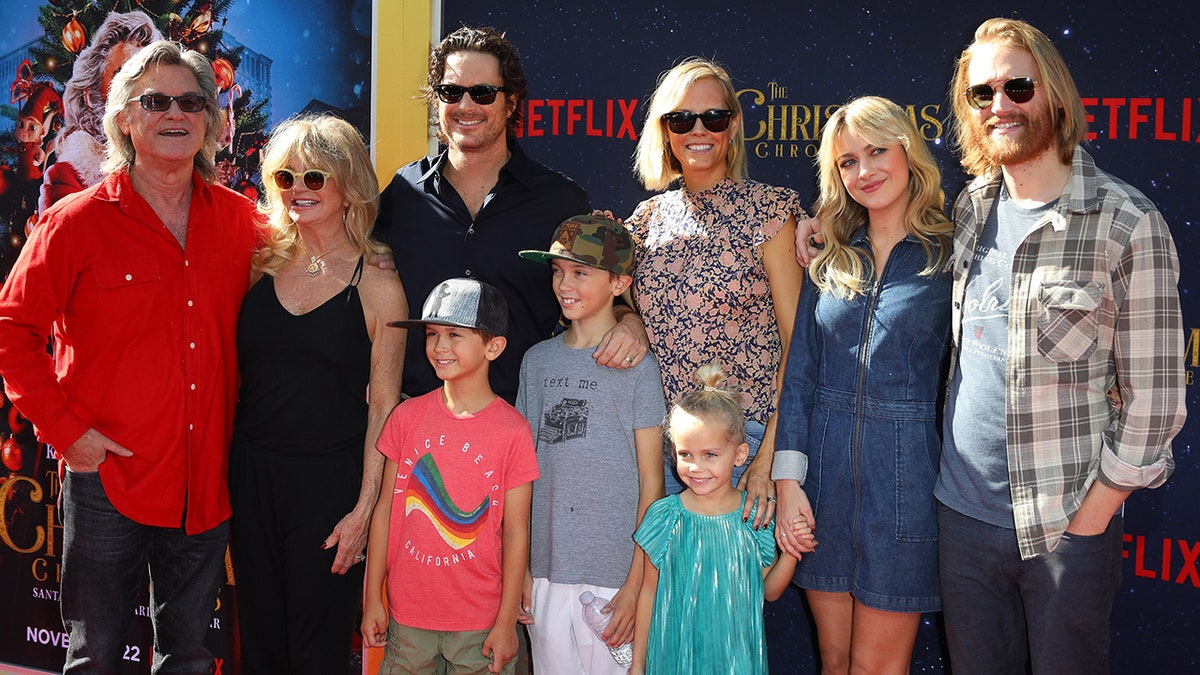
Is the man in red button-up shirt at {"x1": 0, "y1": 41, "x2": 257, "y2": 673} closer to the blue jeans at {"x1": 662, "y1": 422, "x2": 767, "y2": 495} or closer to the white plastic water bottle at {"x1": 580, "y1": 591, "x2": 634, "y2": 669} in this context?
the white plastic water bottle at {"x1": 580, "y1": 591, "x2": 634, "y2": 669}

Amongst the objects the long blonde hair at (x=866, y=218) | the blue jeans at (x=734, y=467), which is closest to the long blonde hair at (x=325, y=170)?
the blue jeans at (x=734, y=467)

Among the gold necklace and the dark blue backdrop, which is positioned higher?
the dark blue backdrop

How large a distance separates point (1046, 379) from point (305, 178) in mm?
2210

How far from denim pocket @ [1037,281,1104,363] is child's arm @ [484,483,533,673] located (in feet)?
4.76

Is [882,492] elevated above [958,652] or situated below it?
above

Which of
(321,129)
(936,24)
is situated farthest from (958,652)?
(321,129)

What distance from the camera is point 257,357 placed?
3.05 meters

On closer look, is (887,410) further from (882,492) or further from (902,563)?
(902,563)

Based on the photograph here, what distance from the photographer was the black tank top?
3.01 meters

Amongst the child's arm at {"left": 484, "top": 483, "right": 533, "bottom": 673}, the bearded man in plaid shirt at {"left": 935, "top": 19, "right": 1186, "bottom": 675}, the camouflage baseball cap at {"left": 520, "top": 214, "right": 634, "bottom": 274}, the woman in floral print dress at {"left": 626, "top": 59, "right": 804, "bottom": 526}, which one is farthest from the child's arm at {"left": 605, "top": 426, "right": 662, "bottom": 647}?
the bearded man in plaid shirt at {"left": 935, "top": 19, "right": 1186, "bottom": 675}

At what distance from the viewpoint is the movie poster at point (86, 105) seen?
4.11 metres

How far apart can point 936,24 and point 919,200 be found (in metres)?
1.15

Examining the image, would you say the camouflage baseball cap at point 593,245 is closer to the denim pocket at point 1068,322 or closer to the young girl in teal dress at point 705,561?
the young girl in teal dress at point 705,561

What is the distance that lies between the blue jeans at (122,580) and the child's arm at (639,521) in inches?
→ 52.6
